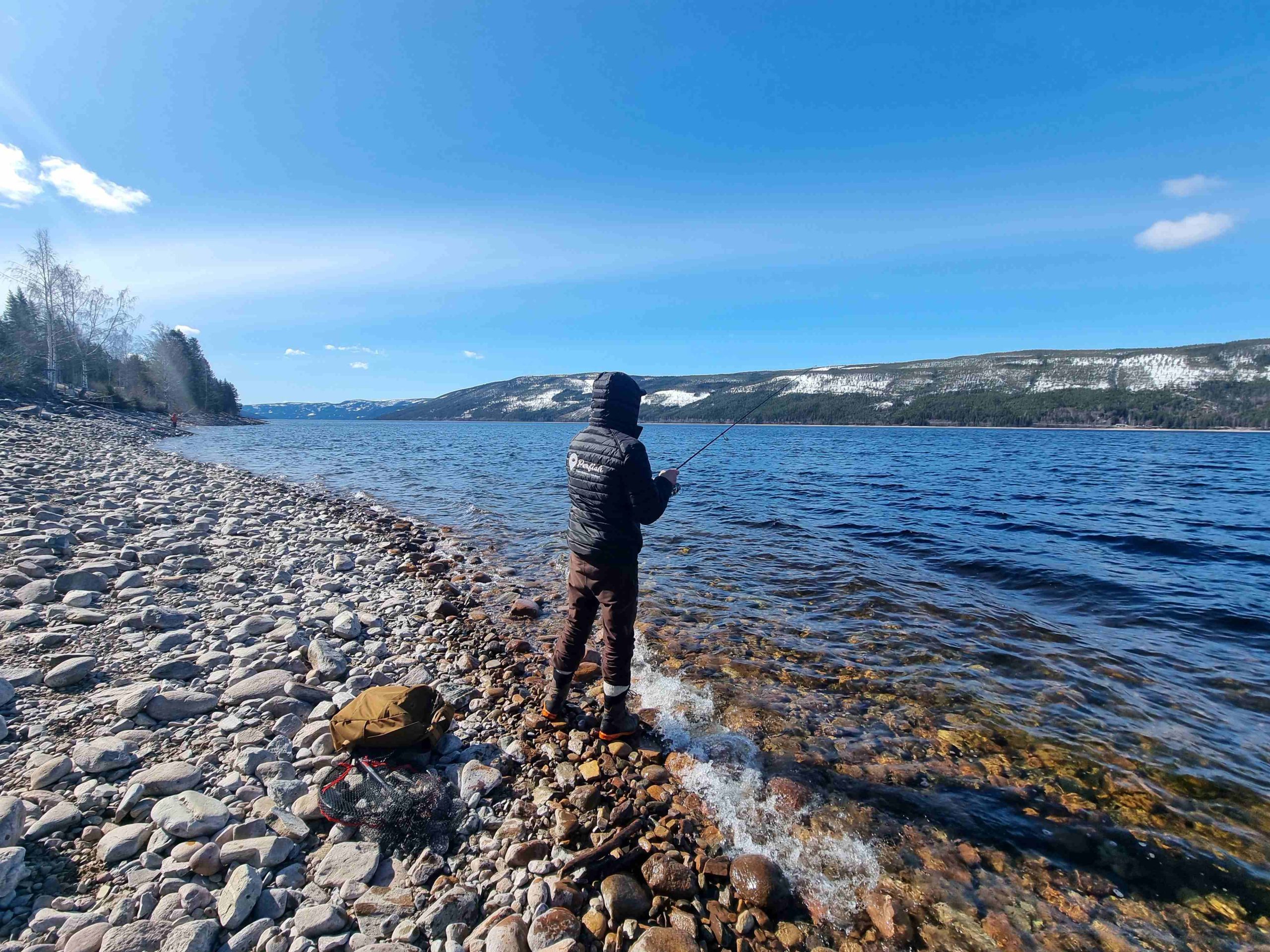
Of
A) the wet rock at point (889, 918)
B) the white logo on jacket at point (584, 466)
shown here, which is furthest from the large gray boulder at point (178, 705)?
the wet rock at point (889, 918)

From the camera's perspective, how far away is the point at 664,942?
2.91m

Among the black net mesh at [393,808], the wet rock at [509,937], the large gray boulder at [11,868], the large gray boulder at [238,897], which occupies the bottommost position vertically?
the wet rock at [509,937]

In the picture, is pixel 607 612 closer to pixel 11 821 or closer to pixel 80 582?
pixel 11 821

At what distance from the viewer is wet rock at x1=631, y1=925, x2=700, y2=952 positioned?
9.42ft

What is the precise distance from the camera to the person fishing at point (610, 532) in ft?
14.9

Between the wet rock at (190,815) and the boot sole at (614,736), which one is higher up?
the wet rock at (190,815)

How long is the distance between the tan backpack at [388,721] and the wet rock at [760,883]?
2.57 meters

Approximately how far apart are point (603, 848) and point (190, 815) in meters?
2.59

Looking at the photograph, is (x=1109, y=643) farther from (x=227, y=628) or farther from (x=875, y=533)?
(x=227, y=628)

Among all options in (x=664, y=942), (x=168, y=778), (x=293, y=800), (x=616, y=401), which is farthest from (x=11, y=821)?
(x=616, y=401)

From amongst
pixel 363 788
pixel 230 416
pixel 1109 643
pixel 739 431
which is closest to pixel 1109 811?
pixel 1109 643

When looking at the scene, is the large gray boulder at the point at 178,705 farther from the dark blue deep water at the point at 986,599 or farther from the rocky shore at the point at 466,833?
the dark blue deep water at the point at 986,599

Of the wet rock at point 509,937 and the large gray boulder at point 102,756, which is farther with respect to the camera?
the large gray boulder at point 102,756

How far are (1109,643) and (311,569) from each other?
13.1 metres
